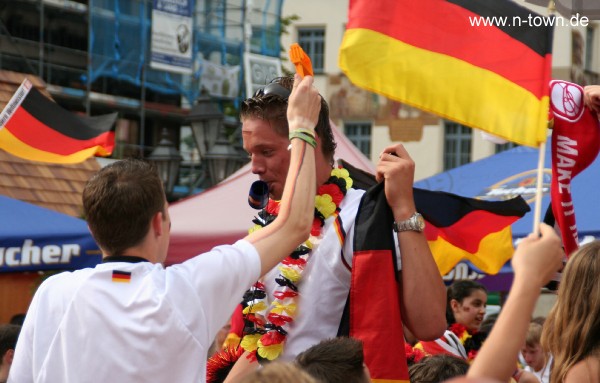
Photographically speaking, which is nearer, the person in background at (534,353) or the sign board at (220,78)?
the person in background at (534,353)

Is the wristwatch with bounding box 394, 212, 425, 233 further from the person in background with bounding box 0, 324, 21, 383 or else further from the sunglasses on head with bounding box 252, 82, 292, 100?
the person in background with bounding box 0, 324, 21, 383

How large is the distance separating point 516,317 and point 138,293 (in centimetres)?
96

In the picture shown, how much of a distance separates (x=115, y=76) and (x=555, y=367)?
2740 cm

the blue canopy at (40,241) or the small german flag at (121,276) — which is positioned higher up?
the small german flag at (121,276)

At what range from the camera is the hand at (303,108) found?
3090mm

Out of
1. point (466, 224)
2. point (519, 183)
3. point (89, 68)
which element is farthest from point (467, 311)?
point (89, 68)

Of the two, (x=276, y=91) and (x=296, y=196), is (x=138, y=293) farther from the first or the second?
(x=276, y=91)

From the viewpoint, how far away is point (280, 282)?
3.44 m

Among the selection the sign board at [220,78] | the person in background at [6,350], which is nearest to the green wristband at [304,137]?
the person in background at [6,350]

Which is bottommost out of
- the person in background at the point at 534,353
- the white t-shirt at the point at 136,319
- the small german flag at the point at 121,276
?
the person in background at the point at 534,353

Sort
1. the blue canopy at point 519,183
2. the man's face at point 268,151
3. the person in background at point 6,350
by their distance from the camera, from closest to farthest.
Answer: the man's face at point 268,151 → the person in background at point 6,350 → the blue canopy at point 519,183

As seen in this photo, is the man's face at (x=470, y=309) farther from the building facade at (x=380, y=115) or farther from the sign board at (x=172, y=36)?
the building facade at (x=380, y=115)

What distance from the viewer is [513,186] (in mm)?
9203

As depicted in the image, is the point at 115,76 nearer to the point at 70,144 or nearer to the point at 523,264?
the point at 70,144
